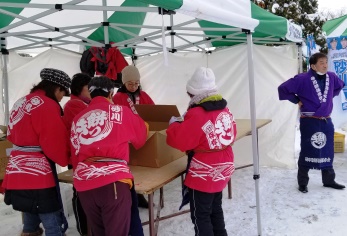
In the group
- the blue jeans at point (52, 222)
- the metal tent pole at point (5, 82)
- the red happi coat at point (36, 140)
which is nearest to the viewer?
the red happi coat at point (36, 140)

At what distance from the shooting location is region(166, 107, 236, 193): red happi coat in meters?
1.97

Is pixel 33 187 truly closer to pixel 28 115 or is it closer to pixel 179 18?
pixel 28 115

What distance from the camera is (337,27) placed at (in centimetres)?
559

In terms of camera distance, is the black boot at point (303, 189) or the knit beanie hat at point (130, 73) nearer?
the knit beanie hat at point (130, 73)

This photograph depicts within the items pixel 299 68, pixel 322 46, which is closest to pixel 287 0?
pixel 322 46

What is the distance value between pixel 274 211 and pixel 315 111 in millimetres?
1103

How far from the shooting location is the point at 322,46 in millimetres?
15281

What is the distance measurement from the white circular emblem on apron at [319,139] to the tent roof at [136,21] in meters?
1.08

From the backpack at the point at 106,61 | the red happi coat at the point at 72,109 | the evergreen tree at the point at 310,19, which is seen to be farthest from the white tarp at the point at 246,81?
the evergreen tree at the point at 310,19

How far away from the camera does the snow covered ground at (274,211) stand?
9.18 feet

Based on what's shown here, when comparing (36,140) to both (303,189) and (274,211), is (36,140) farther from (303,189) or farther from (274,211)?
(303,189)

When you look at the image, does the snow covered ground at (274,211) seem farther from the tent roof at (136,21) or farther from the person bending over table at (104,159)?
the tent roof at (136,21)

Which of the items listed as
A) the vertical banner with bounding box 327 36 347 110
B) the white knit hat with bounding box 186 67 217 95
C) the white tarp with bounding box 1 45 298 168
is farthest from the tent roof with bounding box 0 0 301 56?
the vertical banner with bounding box 327 36 347 110

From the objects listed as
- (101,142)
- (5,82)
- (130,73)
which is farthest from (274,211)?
(5,82)
